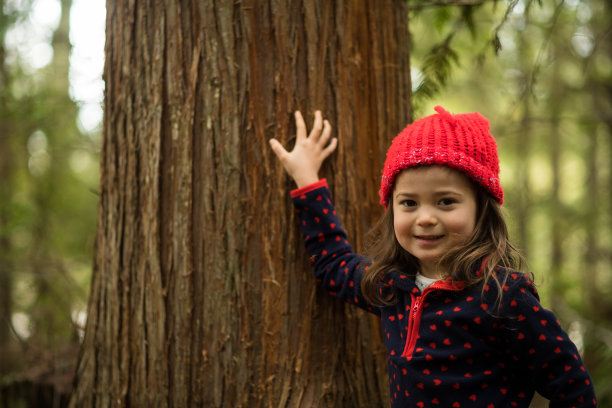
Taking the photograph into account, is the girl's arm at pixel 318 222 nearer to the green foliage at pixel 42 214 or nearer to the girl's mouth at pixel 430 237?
the girl's mouth at pixel 430 237

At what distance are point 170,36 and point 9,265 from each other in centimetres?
400

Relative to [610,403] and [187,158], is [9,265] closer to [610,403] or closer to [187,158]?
[187,158]

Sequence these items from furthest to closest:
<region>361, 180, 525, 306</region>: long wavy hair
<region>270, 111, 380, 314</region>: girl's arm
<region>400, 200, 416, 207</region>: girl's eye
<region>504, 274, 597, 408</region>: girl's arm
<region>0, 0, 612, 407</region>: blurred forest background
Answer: <region>0, 0, 612, 407</region>: blurred forest background, <region>270, 111, 380, 314</region>: girl's arm, <region>400, 200, 416, 207</region>: girl's eye, <region>361, 180, 525, 306</region>: long wavy hair, <region>504, 274, 597, 408</region>: girl's arm

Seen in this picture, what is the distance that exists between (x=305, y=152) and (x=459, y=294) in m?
0.93

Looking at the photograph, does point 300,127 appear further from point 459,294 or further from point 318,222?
point 459,294

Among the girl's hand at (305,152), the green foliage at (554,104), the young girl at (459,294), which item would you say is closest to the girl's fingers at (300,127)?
the girl's hand at (305,152)

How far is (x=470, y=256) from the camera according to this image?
1.86 m

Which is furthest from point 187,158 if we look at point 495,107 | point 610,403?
point 495,107

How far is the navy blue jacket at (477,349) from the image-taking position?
173cm

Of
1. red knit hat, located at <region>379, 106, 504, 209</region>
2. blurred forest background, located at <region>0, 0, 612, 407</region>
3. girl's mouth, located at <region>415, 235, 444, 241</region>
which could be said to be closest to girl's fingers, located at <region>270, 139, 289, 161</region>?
red knit hat, located at <region>379, 106, 504, 209</region>

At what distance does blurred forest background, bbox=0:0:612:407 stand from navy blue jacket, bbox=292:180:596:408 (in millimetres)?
516

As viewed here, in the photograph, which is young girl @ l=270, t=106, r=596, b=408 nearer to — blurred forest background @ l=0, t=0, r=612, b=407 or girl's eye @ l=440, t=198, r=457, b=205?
girl's eye @ l=440, t=198, r=457, b=205

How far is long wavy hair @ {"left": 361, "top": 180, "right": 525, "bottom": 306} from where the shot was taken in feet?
6.11

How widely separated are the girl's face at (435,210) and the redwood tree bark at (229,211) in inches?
20.0
